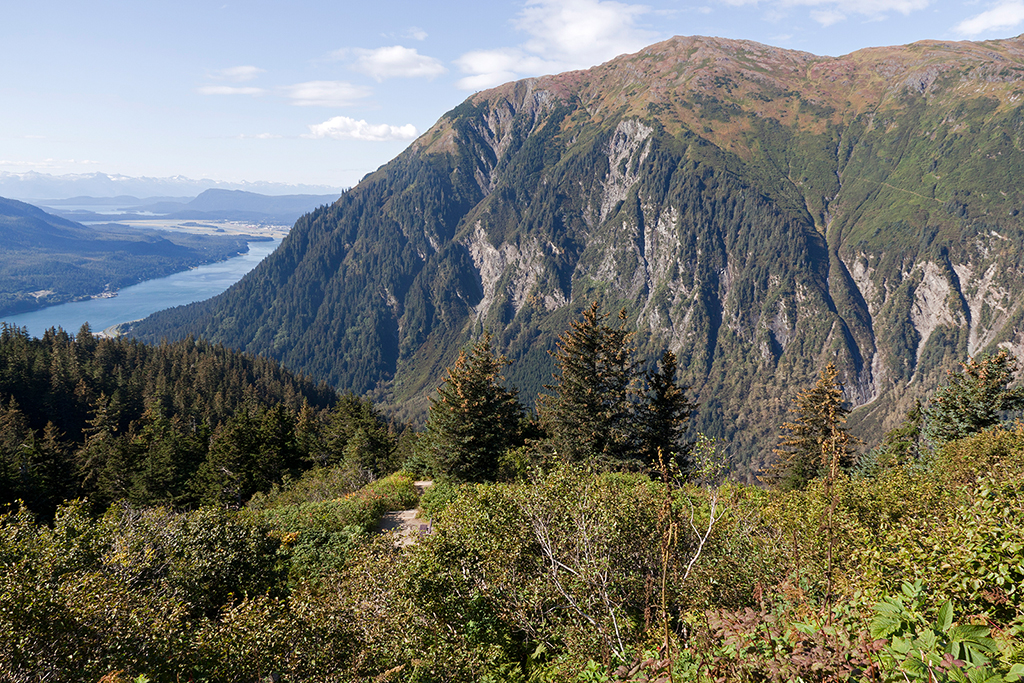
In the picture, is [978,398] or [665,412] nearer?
[665,412]

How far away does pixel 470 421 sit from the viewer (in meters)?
38.3

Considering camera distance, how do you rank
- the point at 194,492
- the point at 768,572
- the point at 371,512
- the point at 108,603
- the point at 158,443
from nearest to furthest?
the point at 108,603, the point at 768,572, the point at 371,512, the point at 194,492, the point at 158,443

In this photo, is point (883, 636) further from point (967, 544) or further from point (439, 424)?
point (439, 424)

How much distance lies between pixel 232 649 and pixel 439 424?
2648 cm

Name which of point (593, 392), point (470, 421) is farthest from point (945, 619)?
point (470, 421)

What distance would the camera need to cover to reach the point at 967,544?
27.9 ft

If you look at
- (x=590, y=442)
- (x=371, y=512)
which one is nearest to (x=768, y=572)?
(x=590, y=442)

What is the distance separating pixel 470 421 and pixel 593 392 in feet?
31.4

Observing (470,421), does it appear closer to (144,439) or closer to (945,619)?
(945,619)

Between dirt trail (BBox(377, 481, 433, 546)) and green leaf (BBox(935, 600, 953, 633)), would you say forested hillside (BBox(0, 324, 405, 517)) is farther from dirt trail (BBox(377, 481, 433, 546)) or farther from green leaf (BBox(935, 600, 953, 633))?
green leaf (BBox(935, 600, 953, 633))

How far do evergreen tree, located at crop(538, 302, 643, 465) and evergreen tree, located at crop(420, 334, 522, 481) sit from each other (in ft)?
15.7

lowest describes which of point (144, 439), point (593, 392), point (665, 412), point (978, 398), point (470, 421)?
point (144, 439)

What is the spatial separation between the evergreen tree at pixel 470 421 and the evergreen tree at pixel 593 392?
4.79m

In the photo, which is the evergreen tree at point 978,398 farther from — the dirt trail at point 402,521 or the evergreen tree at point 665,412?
the dirt trail at point 402,521
